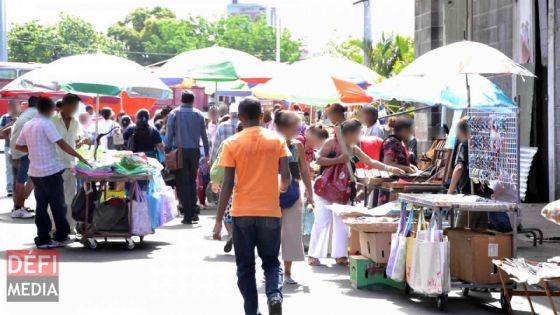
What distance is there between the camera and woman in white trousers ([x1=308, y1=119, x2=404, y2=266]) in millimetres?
12016

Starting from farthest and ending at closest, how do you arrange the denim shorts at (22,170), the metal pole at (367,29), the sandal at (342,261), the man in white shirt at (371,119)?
1. the metal pole at (367,29)
2. the denim shorts at (22,170)
3. the man in white shirt at (371,119)
4. the sandal at (342,261)

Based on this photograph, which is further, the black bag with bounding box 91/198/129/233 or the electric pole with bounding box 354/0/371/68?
the electric pole with bounding box 354/0/371/68

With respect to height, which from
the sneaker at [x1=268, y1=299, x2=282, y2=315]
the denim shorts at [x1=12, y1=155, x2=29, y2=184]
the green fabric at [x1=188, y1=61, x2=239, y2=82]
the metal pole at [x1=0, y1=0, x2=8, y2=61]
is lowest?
the sneaker at [x1=268, y1=299, x2=282, y2=315]

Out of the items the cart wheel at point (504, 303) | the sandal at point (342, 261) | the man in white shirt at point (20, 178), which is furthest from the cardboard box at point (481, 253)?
the man in white shirt at point (20, 178)

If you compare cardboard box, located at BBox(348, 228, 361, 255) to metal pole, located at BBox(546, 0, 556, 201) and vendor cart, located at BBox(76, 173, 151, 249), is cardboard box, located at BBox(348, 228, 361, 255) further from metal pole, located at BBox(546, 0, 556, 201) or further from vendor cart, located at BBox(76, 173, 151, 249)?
metal pole, located at BBox(546, 0, 556, 201)

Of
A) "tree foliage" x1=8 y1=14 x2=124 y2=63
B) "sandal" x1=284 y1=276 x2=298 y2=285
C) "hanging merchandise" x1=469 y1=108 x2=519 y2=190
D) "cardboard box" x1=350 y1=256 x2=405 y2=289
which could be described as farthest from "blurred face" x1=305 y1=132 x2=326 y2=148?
"tree foliage" x1=8 y1=14 x2=124 y2=63

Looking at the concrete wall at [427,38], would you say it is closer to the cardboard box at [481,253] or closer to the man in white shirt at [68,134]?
the man in white shirt at [68,134]

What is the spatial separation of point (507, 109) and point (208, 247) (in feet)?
15.7

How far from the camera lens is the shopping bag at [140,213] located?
13680mm

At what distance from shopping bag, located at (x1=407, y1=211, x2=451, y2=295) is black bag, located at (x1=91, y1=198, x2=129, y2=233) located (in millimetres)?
5155

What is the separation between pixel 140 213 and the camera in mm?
13734

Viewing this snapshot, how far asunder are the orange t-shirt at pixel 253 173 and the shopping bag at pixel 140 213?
215 inches

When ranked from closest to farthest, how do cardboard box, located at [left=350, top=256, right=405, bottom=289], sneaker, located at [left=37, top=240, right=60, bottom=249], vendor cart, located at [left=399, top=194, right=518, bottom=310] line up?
vendor cart, located at [left=399, top=194, right=518, bottom=310] < cardboard box, located at [left=350, top=256, right=405, bottom=289] < sneaker, located at [left=37, top=240, right=60, bottom=249]

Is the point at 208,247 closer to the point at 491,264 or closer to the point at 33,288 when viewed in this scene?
the point at 33,288
